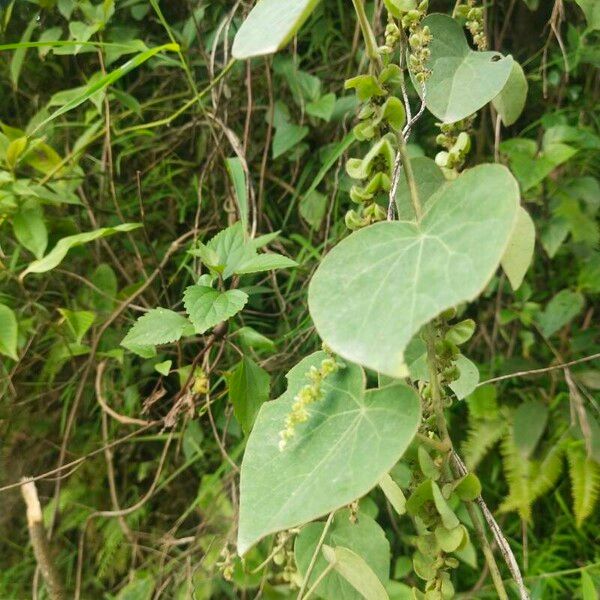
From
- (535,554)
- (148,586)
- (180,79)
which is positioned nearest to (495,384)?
(535,554)

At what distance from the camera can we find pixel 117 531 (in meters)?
1.23

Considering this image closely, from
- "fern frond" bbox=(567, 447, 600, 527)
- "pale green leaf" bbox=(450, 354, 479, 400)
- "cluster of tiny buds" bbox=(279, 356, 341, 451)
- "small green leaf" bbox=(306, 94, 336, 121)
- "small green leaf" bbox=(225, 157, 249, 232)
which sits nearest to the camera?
"cluster of tiny buds" bbox=(279, 356, 341, 451)

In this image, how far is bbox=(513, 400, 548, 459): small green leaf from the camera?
4.02 ft

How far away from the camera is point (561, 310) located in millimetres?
1195

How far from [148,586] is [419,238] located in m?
0.87

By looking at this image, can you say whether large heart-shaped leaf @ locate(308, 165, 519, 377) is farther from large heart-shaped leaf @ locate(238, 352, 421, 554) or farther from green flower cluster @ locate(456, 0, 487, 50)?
green flower cluster @ locate(456, 0, 487, 50)

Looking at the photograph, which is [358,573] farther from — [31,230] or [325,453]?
[31,230]

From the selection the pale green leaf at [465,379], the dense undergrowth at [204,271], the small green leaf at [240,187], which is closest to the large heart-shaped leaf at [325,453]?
the pale green leaf at [465,379]

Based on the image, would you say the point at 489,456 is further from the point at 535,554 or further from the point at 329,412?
the point at 329,412

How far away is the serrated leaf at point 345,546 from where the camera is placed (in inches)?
24.4

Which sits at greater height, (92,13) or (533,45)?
(92,13)

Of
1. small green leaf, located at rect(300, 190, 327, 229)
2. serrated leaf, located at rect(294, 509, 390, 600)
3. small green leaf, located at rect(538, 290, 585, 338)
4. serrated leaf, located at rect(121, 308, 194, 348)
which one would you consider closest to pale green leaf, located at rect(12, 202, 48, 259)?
serrated leaf, located at rect(121, 308, 194, 348)

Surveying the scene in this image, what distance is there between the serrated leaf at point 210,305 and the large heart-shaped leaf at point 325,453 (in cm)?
19

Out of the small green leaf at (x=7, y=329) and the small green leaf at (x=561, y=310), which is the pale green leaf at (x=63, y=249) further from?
the small green leaf at (x=561, y=310)
